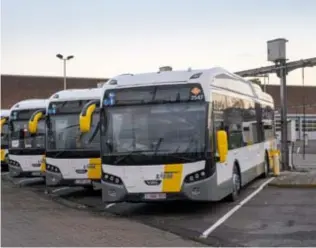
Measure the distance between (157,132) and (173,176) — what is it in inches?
36.5

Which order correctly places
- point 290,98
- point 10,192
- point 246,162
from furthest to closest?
point 290,98, point 10,192, point 246,162

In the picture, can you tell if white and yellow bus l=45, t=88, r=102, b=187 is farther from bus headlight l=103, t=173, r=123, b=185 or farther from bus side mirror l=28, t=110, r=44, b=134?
bus headlight l=103, t=173, r=123, b=185

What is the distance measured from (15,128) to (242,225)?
460 inches

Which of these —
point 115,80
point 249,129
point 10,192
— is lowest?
point 10,192

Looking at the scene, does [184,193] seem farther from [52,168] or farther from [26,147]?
[26,147]

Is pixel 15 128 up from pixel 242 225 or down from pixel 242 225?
up

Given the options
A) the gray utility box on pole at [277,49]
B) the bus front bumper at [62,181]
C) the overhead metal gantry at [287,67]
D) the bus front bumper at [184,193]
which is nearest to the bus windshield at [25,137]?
the bus front bumper at [62,181]

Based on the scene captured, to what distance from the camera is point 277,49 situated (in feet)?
68.0

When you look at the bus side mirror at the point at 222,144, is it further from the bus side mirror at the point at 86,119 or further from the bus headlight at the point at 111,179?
the bus side mirror at the point at 86,119

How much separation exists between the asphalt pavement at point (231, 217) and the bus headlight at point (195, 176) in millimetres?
A: 767

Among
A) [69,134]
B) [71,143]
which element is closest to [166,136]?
[71,143]

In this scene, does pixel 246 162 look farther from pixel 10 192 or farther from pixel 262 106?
pixel 10 192

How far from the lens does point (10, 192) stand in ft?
58.5

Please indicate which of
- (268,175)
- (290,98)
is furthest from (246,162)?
(290,98)
